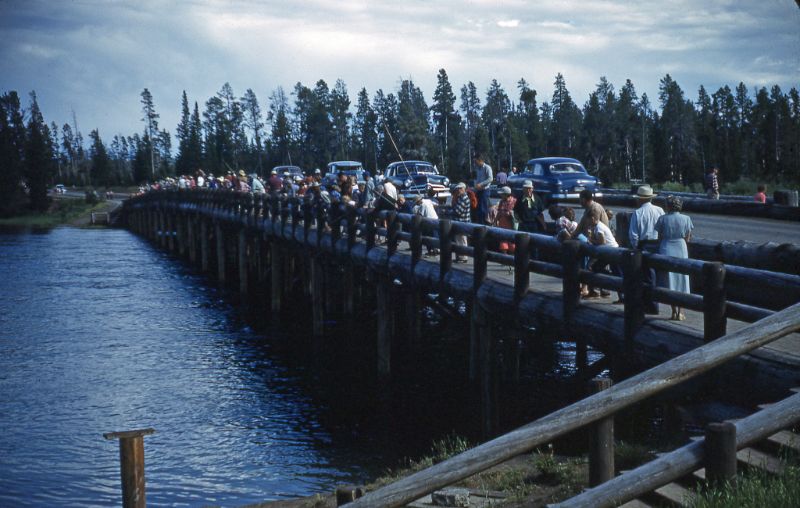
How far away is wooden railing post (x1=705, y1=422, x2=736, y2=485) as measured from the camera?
5234mm

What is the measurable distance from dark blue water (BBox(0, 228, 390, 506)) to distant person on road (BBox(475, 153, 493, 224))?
5260 mm

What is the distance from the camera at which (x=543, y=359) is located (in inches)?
838

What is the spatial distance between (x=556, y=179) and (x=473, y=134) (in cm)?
9926

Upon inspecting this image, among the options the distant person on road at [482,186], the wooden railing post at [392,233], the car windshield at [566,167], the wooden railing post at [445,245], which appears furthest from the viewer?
the car windshield at [566,167]

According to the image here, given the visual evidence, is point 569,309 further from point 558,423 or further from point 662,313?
point 558,423

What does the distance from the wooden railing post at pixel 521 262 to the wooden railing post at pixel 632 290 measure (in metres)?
2.21

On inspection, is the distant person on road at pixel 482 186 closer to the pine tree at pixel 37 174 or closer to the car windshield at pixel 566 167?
the car windshield at pixel 566 167

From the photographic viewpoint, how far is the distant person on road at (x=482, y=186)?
17.8m

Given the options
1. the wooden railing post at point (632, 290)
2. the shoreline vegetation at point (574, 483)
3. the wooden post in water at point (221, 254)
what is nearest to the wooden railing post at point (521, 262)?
the wooden railing post at point (632, 290)

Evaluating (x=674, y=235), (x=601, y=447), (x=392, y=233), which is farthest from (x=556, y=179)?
(x=601, y=447)

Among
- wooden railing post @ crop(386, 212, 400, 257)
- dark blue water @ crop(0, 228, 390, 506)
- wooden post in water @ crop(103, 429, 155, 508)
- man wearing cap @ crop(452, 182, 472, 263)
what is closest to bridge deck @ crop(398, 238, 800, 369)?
man wearing cap @ crop(452, 182, 472, 263)

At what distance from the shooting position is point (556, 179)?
1097 inches

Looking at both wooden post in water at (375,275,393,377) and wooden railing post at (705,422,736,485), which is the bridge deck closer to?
wooden railing post at (705,422,736,485)

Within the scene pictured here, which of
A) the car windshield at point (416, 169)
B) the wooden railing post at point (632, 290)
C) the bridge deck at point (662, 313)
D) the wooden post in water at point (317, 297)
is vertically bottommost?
the wooden post in water at point (317, 297)
